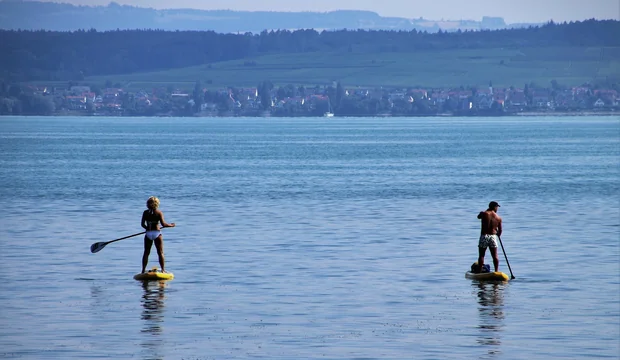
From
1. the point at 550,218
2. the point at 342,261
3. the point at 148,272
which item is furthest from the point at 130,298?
the point at 550,218

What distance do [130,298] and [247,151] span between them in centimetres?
10940

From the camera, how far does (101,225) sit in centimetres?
4531

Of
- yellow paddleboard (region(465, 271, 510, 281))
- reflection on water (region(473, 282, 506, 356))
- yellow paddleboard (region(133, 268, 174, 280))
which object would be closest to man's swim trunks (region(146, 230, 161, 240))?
yellow paddleboard (region(133, 268, 174, 280))

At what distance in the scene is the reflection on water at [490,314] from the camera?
69.5 feet

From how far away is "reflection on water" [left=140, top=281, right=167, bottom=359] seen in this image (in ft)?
67.6

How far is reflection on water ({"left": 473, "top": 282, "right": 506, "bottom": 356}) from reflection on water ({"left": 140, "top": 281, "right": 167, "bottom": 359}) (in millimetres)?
5190

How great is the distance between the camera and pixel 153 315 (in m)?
23.7

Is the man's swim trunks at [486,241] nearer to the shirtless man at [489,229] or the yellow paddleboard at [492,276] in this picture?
the shirtless man at [489,229]

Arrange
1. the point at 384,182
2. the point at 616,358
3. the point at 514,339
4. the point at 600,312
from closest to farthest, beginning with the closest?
1. the point at 616,358
2. the point at 514,339
3. the point at 600,312
4. the point at 384,182

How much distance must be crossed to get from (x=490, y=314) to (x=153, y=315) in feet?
20.2

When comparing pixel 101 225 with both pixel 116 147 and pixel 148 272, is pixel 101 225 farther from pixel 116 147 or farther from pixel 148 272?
pixel 116 147

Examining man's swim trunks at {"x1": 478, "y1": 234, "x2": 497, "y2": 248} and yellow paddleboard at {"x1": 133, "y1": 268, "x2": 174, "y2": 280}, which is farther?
yellow paddleboard at {"x1": 133, "y1": 268, "x2": 174, "y2": 280}

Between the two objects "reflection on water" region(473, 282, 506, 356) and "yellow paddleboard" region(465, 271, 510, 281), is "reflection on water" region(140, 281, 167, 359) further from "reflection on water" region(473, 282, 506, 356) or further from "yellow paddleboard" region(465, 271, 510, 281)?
"yellow paddleboard" region(465, 271, 510, 281)

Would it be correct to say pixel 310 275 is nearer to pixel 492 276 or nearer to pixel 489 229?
pixel 492 276
